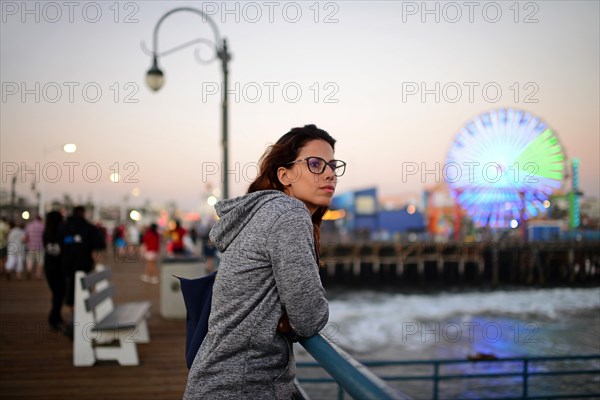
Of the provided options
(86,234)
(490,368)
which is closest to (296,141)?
(86,234)

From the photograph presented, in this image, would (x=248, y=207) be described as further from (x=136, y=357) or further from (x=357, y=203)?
(x=357, y=203)

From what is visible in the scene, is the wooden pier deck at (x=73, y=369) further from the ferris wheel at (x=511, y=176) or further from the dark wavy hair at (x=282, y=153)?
the ferris wheel at (x=511, y=176)

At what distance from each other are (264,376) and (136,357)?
5.04 m

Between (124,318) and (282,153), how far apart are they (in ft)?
16.4

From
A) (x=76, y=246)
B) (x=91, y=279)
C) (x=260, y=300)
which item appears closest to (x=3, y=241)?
(x=76, y=246)

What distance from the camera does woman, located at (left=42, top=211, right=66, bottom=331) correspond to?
7695 mm

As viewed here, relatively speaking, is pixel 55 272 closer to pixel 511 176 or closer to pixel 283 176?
pixel 283 176

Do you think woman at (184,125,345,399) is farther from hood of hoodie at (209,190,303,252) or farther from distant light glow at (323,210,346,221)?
distant light glow at (323,210,346,221)

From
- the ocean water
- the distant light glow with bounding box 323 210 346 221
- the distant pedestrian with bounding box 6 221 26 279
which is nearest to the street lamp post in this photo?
the ocean water

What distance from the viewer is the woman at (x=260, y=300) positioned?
1412 millimetres

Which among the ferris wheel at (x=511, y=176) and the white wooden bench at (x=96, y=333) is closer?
the white wooden bench at (x=96, y=333)

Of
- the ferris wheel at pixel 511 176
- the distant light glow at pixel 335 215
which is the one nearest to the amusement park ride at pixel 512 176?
A: the ferris wheel at pixel 511 176

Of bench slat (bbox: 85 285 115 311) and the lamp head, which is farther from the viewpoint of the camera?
the lamp head

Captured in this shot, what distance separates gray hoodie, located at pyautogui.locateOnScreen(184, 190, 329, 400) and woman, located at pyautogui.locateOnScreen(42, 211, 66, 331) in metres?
6.74
